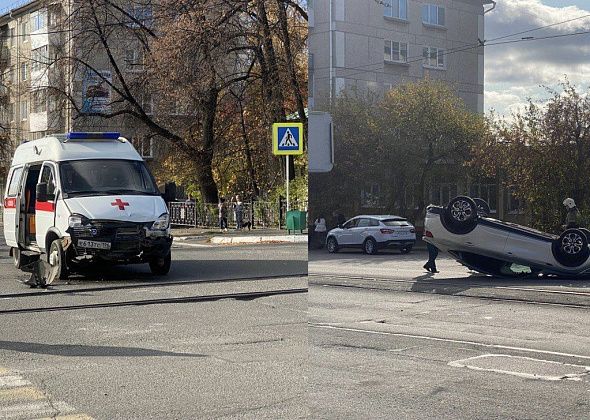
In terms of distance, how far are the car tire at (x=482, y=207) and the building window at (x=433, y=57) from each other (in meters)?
0.18

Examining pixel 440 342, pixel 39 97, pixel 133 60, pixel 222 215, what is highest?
pixel 133 60

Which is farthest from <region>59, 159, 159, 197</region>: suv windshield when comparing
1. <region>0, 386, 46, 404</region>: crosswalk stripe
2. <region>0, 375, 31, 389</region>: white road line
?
<region>0, 386, 46, 404</region>: crosswalk stripe

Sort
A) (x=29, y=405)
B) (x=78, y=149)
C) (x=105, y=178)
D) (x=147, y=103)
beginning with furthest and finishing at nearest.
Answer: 1. (x=147, y=103)
2. (x=78, y=149)
3. (x=105, y=178)
4. (x=29, y=405)

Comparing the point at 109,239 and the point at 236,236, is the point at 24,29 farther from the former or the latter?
the point at 109,239

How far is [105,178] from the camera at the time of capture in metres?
12.0

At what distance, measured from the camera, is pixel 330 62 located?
3.95 ft

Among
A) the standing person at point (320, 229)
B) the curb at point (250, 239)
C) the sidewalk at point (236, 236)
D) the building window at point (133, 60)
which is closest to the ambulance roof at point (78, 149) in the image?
the sidewalk at point (236, 236)

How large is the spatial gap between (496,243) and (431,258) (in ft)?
0.33

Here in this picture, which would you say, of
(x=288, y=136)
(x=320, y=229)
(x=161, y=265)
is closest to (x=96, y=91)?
(x=288, y=136)

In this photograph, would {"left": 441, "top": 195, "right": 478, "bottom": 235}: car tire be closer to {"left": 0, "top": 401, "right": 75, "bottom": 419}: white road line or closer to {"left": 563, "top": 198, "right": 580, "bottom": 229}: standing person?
{"left": 563, "top": 198, "right": 580, "bottom": 229}: standing person

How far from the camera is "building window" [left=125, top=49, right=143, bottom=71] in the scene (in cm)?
2823

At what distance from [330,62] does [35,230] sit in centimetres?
1192

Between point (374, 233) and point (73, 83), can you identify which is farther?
point (73, 83)

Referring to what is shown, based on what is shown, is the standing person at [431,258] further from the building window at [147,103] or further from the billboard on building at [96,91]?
the billboard on building at [96,91]
